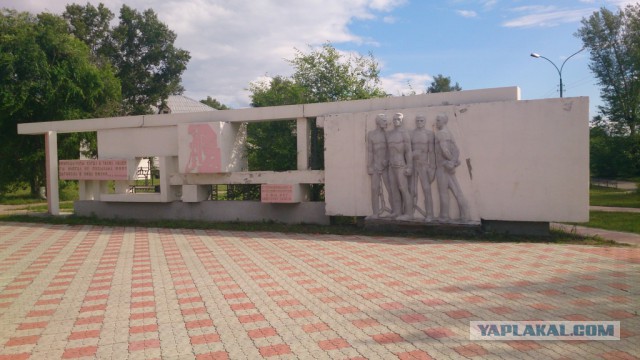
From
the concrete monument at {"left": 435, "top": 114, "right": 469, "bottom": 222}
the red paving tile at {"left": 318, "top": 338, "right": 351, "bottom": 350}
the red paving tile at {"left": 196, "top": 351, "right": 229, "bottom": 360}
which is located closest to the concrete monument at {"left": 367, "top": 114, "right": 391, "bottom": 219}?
the concrete monument at {"left": 435, "top": 114, "right": 469, "bottom": 222}

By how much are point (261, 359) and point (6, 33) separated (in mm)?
22318

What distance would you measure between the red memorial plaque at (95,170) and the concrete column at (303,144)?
212 inches

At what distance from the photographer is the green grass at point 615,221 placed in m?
11.7

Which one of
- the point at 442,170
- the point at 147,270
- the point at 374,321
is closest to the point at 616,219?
the point at 442,170

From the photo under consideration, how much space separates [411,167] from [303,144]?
322 centimetres

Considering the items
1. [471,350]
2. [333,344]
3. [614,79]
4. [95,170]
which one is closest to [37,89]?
[95,170]

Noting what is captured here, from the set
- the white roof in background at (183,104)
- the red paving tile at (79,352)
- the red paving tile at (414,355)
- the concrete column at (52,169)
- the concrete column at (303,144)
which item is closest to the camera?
the red paving tile at (414,355)

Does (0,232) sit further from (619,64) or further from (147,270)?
(619,64)

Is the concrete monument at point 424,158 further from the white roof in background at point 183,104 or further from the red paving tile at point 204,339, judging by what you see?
the white roof in background at point 183,104

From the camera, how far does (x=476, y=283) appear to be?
247 inches

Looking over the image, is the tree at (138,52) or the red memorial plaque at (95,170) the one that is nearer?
the red memorial plaque at (95,170)

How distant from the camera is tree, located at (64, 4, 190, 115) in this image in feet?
114

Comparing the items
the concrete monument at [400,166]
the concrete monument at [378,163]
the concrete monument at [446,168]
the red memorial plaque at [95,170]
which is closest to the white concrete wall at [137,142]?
the red memorial plaque at [95,170]

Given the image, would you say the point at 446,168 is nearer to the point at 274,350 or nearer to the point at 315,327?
the point at 315,327
